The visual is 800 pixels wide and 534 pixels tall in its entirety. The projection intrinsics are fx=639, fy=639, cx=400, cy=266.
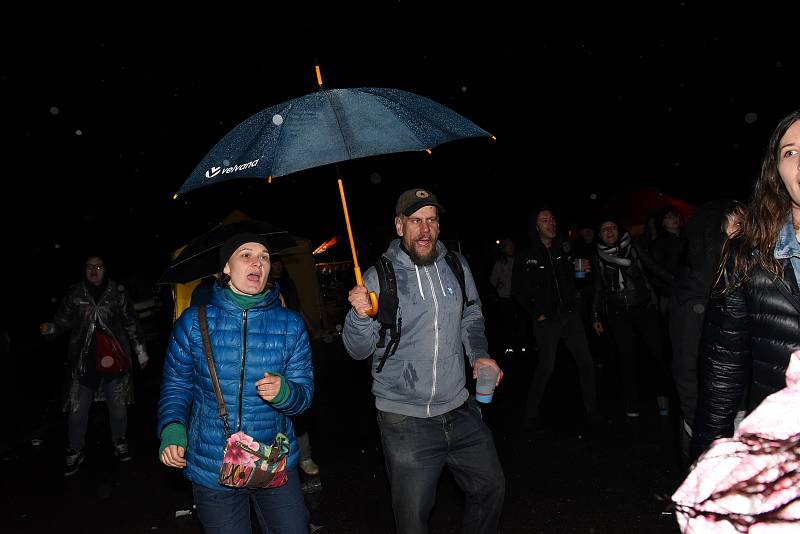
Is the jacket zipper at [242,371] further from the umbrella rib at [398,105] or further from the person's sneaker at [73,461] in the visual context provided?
the person's sneaker at [73,461]

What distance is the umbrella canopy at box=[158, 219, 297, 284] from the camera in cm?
411

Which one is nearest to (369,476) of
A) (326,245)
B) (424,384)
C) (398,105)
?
(424,384)

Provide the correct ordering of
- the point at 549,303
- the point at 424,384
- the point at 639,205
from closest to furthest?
the point at 424,384 < the point at 549,303 < the point at 639,205

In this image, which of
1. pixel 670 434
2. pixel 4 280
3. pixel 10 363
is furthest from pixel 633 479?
pixel 4 280

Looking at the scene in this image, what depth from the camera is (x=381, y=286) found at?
370 centimetres

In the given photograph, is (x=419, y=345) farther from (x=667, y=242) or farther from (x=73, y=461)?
(x=73, y=461)

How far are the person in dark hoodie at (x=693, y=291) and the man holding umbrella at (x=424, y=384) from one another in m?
2.19

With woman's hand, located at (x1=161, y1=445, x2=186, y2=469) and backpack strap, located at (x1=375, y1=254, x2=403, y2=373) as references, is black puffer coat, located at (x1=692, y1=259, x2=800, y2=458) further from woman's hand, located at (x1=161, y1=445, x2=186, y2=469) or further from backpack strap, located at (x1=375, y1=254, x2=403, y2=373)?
woman's hand, located at (x1=161, y1=445, x2=186, y2=469)

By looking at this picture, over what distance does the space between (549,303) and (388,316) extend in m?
3.71

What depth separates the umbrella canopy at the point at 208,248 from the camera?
13.5 feet

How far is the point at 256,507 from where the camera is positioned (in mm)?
3529

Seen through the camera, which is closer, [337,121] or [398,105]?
[337,121]

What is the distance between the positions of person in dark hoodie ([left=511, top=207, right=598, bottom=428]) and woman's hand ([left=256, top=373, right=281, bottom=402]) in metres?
4.30

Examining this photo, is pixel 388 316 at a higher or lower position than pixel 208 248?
lower
